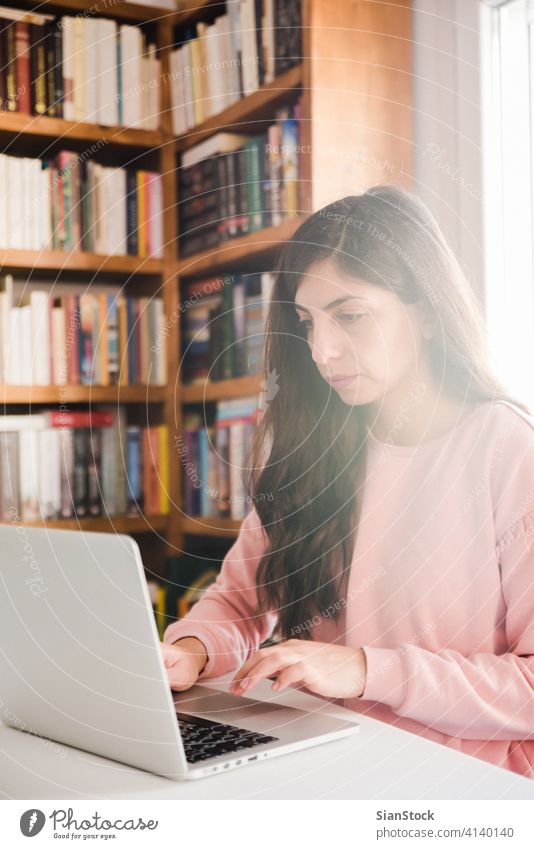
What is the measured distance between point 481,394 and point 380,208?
0.21 metres

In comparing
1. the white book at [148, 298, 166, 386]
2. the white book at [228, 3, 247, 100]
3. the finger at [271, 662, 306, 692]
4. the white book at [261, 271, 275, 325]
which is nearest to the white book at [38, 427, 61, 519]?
the white book at [148, 298, 166, 386]

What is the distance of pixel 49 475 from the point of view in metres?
1.55

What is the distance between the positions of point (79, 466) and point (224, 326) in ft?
1.21

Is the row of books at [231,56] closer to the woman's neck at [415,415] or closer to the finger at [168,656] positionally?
the woman's neck at [415,415]

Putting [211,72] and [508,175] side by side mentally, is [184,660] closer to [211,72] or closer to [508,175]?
[508,175]

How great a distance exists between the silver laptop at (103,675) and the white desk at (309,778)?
0.03 ft

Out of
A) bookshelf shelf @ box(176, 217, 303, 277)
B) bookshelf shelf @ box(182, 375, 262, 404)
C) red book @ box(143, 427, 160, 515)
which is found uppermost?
bookshelf shelf @ box(176, 217, 303, 277)

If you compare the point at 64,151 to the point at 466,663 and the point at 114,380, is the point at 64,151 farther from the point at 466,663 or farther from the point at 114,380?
the point at 466,663

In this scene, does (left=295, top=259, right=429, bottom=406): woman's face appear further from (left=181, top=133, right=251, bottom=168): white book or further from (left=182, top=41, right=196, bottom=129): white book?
(left=182, top=41, right=196, bottom=129): white book

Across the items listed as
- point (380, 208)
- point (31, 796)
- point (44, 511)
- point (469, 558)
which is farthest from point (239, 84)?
point (31, 796)

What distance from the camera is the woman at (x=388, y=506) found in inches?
26.7

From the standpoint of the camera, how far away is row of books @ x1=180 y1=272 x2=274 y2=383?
144cm

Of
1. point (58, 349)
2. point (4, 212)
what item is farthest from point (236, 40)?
point (58, 349)

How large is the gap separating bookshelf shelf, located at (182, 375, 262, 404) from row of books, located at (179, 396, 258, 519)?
0.9 inches
